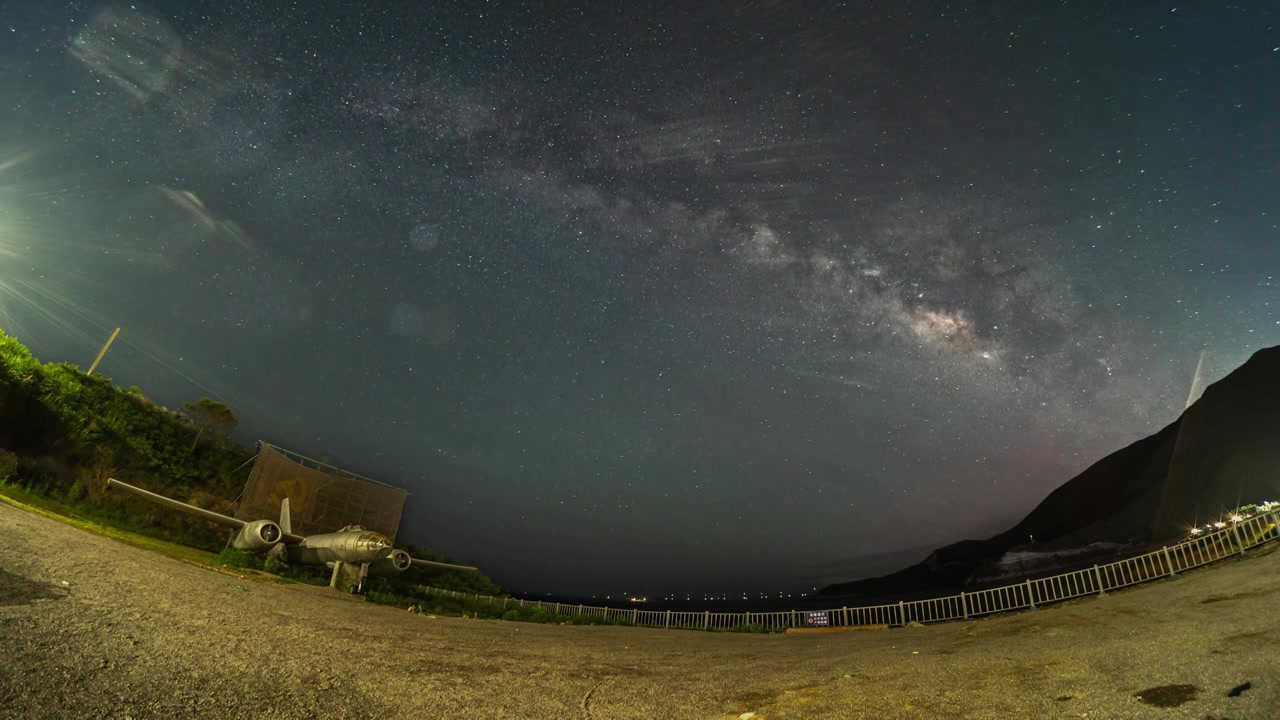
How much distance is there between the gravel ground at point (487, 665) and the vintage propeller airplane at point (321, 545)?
7902mm

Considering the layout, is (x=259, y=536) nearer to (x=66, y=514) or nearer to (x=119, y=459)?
(x=66, y=514)

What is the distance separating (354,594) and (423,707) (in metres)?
14.0

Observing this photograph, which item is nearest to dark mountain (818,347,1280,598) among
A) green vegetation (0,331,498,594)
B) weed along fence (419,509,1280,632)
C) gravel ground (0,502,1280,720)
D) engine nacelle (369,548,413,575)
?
weed along fence (419,509,1280,632)

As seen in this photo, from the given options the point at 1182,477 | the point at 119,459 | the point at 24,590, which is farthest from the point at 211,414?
the point at 1182,477

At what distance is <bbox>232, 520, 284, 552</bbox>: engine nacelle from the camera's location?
17.9 meters

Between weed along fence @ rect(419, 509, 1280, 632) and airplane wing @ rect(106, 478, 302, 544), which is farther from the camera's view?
airplane wing @ rect(106, 478, 302, 544)

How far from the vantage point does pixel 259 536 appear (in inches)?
703

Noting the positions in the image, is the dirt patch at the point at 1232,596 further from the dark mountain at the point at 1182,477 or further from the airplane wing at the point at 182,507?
the dark mountain at the point at 1182,477

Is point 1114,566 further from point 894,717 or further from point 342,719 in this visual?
point 342,719

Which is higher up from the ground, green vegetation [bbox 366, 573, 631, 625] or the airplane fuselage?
the airplane fuselage

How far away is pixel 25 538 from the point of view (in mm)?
7430

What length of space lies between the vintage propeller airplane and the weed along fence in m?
3.73

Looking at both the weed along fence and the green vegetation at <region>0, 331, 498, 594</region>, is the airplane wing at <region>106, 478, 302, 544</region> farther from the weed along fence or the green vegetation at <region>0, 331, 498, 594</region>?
the weed along fence

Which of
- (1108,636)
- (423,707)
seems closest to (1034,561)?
(1108,636)
